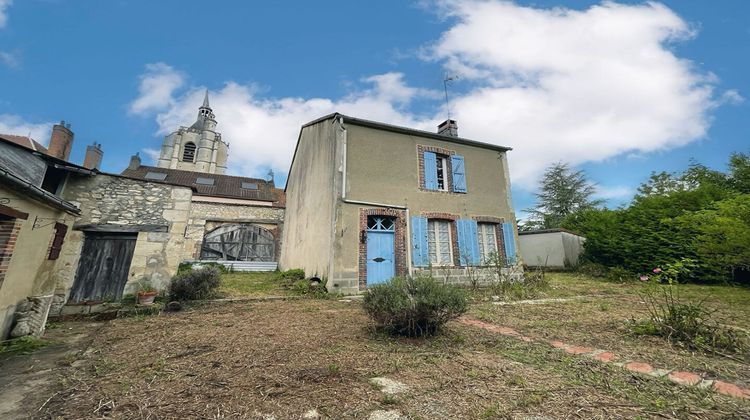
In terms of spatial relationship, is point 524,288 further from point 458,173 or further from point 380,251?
point 458,173

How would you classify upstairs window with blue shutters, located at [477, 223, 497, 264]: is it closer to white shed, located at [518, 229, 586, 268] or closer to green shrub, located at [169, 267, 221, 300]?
white shed, located at [518, 229, 586, 268]

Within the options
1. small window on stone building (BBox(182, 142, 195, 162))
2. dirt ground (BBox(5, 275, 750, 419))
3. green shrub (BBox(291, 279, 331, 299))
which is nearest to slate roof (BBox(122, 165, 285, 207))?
green shrub (BBox(291, 279, 331, 299))

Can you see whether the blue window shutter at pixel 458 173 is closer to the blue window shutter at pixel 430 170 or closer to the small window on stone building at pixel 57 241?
the blue window shutter at pixel 430 170

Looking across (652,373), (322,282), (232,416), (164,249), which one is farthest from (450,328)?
(164,249)

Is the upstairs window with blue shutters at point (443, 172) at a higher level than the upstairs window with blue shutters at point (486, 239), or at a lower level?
higher

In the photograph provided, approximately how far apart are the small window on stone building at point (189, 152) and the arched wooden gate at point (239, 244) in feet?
90.7

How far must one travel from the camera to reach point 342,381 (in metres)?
2.33

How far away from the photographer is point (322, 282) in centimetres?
769

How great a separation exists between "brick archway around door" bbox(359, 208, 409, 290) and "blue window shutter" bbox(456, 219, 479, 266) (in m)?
1.87

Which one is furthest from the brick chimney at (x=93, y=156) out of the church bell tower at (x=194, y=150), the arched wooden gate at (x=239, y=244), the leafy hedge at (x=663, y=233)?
the leafy hedge at (x=663, y=233)

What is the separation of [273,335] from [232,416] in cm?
195

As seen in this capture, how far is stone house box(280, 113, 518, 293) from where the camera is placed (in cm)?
780

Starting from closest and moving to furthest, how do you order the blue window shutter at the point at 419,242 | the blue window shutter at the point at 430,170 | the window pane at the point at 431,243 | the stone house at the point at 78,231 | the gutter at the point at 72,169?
the stone house at the point at 78,231 → the gutter at the point at 72,169 → the blue window shutter at the point at 419,242 → the window pane at the point at 431,243 → the blue window shutter at the point at 430,170

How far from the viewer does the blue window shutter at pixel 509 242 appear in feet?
30.8
